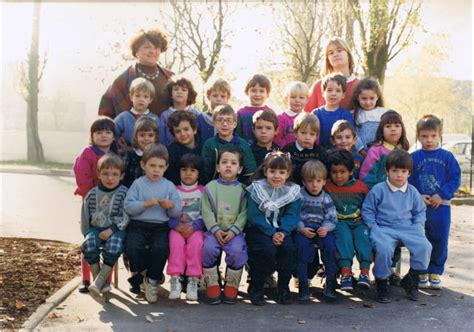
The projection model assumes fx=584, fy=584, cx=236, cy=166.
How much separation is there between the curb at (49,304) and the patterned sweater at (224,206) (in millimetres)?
1465

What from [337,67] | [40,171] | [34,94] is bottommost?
[40,171]

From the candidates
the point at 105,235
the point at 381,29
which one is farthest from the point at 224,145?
the point at 381,29

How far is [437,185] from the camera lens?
5977 millimetres

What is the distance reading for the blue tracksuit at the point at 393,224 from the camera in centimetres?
537

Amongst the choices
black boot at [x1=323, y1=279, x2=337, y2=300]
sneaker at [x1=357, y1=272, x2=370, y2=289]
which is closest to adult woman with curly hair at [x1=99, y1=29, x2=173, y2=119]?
black boot at [x1=323, y1=279, x2=337, y2=300]

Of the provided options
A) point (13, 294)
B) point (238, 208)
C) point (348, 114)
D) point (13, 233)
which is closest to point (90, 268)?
point (13, 294)

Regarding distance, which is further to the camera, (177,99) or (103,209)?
(177,99)

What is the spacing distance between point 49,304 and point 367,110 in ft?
11.9

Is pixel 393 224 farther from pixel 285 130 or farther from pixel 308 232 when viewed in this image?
pixel 285 130

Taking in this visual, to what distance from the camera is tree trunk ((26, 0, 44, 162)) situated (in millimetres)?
27922

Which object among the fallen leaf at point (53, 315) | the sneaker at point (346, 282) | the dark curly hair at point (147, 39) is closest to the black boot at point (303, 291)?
the sneaker at point (346, 282)

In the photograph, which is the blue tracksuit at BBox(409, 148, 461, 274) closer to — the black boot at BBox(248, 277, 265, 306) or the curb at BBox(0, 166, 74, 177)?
the black boot at BBox(248, 277, 265, 306)

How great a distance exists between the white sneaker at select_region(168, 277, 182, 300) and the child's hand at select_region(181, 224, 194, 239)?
39 cm

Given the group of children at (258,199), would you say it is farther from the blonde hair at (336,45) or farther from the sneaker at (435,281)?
the blonde hair at (336,45)
